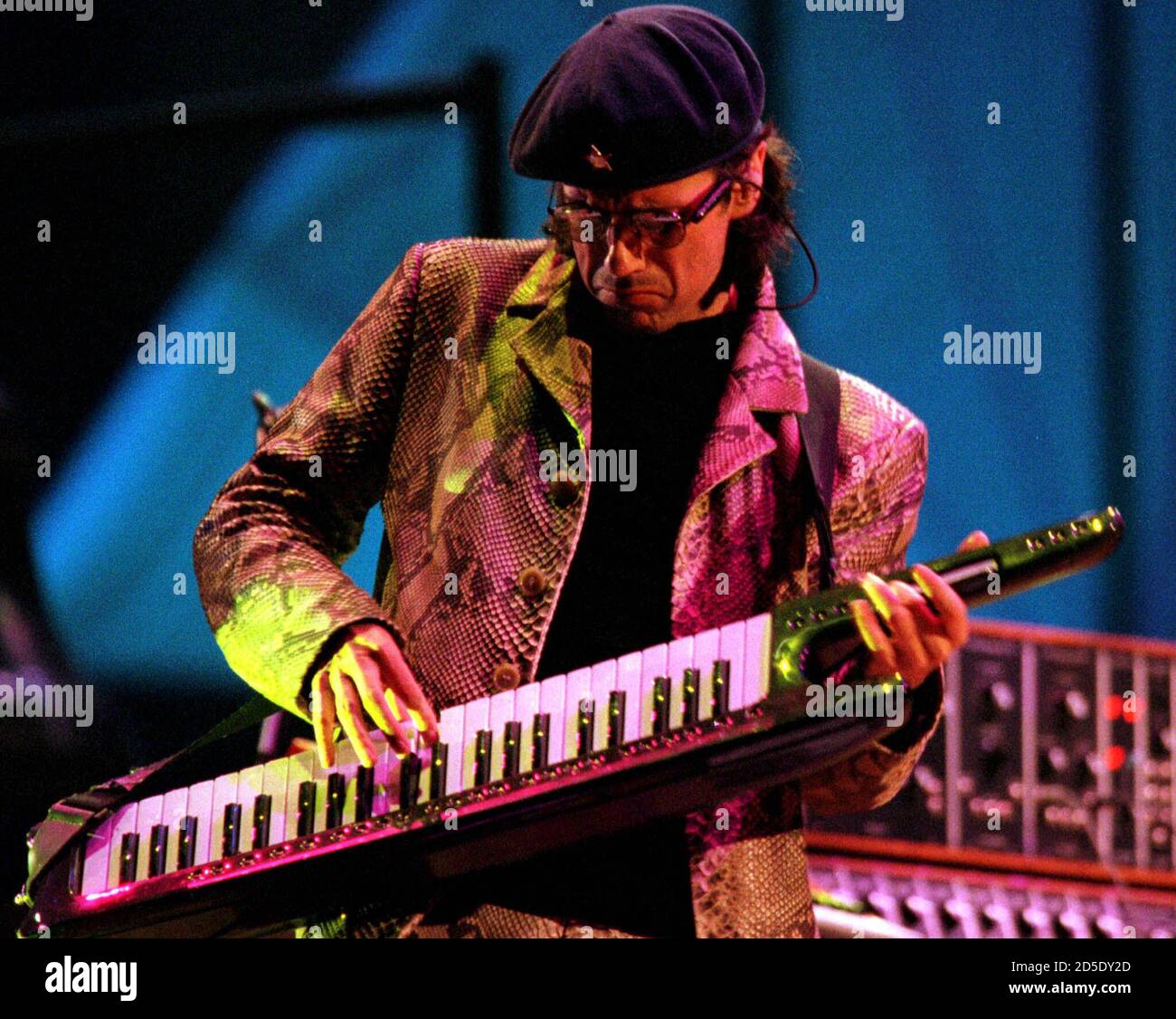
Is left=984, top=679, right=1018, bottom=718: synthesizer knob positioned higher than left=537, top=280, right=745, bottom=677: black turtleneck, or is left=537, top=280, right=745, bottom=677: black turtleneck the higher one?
left=537, top=280, right=745, bottom=677: black turtleneck

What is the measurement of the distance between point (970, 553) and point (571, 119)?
2.46ft

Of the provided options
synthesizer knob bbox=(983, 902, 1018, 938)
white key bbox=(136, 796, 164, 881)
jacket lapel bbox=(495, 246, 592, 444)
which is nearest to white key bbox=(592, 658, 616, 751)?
jacket lapel bbox=(495, 246, 592, 444)

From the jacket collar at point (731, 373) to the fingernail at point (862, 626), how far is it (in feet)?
1.07

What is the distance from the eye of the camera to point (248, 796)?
179 cm

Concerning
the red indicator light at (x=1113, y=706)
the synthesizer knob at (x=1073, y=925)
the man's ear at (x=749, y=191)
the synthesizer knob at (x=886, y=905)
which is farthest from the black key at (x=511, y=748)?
the red indicator light at (x=1113, y=706)

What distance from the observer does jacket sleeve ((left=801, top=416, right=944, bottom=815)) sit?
189 cm

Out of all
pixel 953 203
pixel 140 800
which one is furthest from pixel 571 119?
pixel 953 203

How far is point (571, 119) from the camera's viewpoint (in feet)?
6.26

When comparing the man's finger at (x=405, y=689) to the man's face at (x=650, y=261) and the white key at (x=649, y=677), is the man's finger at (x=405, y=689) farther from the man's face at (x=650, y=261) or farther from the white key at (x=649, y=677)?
the man's face at (x=650, y=261)

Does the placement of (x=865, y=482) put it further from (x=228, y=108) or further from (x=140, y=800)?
(x=228, y=108)

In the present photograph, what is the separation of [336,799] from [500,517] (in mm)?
421

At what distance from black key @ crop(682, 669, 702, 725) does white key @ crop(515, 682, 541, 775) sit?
178 mm

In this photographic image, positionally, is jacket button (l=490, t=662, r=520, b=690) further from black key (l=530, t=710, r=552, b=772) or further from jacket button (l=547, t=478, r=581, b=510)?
jacket button (l=547, t=478, r=581, b=510)

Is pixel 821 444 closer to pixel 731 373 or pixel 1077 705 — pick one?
pixel 731 373
